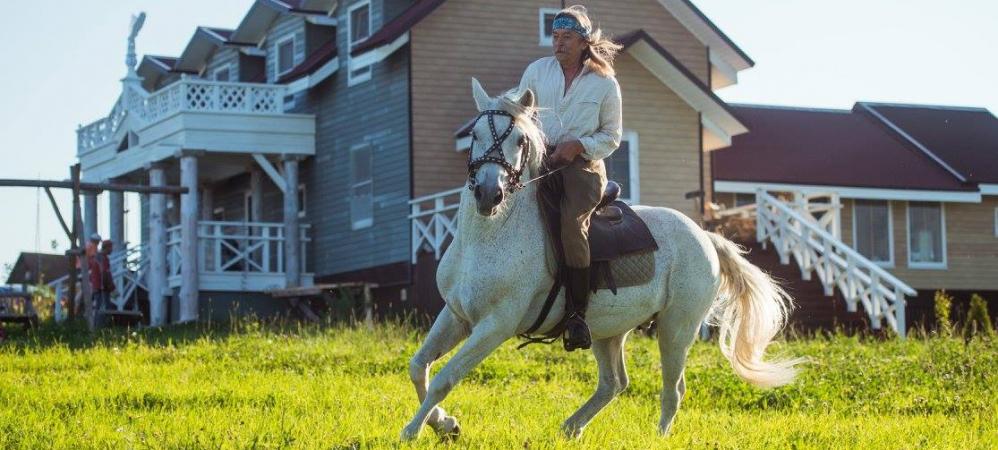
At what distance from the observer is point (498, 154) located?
8.83 metres

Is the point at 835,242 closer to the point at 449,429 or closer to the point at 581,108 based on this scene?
the point at 581,108

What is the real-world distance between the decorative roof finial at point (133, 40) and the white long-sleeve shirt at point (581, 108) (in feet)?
77.9

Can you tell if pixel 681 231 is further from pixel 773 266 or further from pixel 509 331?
pixel 773 266

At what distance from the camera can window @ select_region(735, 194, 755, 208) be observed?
34456 mm

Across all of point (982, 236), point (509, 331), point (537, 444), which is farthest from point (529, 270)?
point (982, 236)

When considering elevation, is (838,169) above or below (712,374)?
above

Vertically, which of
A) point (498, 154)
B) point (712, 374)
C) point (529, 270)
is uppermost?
point (498, 154)

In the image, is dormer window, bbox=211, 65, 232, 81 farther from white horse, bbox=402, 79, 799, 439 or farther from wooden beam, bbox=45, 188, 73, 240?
white horse, bbox=402, 79, 799, 439

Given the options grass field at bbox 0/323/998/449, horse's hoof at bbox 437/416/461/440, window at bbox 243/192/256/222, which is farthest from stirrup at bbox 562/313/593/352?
window at bbox 243/192/256/222

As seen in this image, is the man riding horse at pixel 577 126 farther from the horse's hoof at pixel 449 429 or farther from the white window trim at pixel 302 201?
the white window trim at pixel 302 201

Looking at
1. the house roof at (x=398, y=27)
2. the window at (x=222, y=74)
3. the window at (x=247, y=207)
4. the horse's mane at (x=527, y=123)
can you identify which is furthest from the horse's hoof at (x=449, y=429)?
the window at (x=222, y=74)

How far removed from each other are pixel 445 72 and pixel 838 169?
11.1m

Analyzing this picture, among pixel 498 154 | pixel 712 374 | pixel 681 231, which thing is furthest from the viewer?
pixel 712 374

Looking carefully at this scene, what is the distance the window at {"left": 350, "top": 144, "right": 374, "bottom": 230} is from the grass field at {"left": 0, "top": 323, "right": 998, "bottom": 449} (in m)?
8.35
